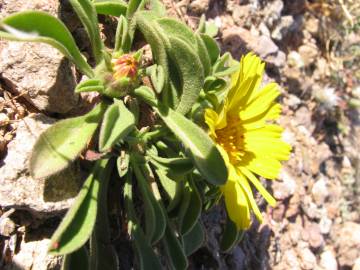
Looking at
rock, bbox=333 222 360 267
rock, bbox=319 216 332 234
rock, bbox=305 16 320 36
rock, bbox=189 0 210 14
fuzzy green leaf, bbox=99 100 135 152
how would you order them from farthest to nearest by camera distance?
rock, bbox=305 16 320 36 < rock, bbox=333 222 360 267 < rock, bbox=319 216 332 234 < rock, bbox=189 0 210 14 < fuzzy green leaf, bbox=99 100 135 152

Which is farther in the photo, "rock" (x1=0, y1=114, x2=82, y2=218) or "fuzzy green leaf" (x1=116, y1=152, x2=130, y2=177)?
"fuzzy green leaf" (x1=116, y1=152, x2=130, y2=177)

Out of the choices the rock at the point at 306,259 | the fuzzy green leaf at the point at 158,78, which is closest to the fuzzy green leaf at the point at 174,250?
the fuzzy green leaf at the point at 158,78

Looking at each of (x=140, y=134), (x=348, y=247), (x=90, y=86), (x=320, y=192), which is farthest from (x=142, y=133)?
(x=348, y=247)

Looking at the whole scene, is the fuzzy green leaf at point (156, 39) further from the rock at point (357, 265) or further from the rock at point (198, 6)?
the rock at point (357, 265)

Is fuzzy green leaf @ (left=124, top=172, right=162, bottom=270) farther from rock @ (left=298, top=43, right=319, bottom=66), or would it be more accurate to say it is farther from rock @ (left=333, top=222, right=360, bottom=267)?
rock @ (left=298, top=43, right=319, bottom=66)

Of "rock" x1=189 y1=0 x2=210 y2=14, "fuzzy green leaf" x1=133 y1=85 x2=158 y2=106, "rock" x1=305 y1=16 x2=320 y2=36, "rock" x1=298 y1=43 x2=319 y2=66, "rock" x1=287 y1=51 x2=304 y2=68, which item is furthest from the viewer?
"rock" x1=305 y1=16 x2=320 y2=36

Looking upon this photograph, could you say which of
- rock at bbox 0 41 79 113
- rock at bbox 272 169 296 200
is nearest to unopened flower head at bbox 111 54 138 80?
rock at bbox 0 41 79 113

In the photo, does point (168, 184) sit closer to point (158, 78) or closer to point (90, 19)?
→ point (158, 78)
